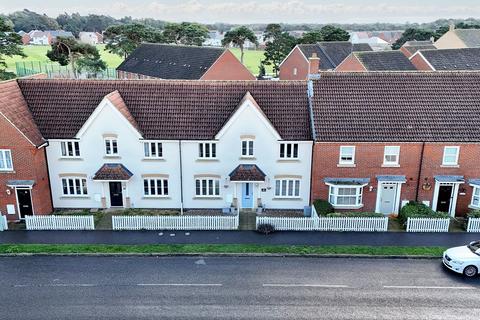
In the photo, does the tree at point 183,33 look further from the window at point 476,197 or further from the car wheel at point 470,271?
the car wheel at point 470,271

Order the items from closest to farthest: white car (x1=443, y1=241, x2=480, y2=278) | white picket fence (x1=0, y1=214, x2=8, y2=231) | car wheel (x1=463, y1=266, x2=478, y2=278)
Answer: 1. white car (x1=443, y1=241, x2=480, y2=278)
2. car wheel (x1=463, y1=266, x2=478, y2=278)
3. white picket fence (x1=0, y1=214, x2=8, y2=231)

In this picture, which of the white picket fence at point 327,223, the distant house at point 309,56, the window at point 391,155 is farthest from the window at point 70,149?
the distant house at point 309,56

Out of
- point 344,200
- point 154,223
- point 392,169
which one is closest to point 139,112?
point 154,223

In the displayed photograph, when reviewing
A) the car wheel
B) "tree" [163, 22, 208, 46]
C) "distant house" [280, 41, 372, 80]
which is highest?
"tree" [163, 22, 208, 46]

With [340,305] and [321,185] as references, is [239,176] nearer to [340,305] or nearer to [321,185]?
[321,185]

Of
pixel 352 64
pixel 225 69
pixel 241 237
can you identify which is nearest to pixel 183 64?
pixel 225 69

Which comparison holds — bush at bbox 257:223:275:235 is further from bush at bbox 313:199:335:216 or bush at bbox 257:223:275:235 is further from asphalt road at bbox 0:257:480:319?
bush at bbox 313:199:335:216

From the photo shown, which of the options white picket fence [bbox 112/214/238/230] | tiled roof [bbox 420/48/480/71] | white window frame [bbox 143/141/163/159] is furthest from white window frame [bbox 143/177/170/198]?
tiled roof [bbox 420/48/480/71]
